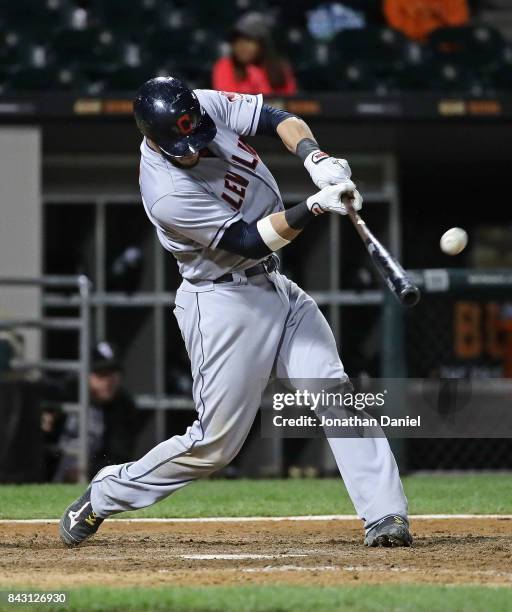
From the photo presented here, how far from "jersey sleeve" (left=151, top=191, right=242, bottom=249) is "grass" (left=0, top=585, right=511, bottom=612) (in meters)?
1.30

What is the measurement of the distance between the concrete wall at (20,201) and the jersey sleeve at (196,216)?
5604mm

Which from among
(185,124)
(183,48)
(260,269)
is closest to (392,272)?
(260,269)

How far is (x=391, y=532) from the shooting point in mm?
4617

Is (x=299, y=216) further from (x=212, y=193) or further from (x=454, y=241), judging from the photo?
(x=454, y=241)

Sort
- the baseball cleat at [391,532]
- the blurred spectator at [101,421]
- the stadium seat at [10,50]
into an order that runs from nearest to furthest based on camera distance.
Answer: the baseball cleat at [391,532]
the blurred spectator at [101,421]
the stadium seat at [10,50]

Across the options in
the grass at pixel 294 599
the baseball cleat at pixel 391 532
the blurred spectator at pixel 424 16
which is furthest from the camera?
the blurred spectator at pixel 424 16

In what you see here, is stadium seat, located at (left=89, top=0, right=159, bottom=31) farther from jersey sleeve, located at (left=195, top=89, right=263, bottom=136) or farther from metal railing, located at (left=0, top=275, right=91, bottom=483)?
jersey sleeve, located at (left=195, top=89, right=263, bottom=136)

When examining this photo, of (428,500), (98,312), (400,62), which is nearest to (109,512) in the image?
(428,500)

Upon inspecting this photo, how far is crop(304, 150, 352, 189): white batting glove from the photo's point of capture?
4.46 metres

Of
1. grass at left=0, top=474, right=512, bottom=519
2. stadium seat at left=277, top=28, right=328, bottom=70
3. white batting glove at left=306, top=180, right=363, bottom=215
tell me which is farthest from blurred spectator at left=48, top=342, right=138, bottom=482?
white batting glove at left=306, top=180, right=363, bottom=215

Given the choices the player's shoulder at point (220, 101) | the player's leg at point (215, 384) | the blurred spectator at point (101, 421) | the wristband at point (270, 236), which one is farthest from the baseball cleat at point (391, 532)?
the blurred spectator at point (101, 421)

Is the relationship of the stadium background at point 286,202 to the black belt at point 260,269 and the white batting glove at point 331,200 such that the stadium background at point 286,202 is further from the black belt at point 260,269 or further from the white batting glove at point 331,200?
the white batting glove at point 331,200

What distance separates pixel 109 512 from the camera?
4758 mm

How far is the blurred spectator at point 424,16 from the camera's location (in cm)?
1117
